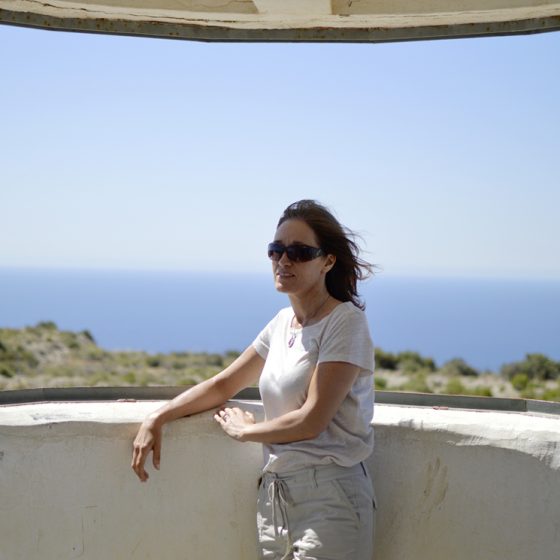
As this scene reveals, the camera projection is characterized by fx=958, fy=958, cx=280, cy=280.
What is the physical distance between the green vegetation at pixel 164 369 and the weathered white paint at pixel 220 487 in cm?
2672

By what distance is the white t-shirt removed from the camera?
2.77m

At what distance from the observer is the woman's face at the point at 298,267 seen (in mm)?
2885

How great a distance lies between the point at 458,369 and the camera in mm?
35844

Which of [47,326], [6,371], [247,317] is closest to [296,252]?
[6,371]

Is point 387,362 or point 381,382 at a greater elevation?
point 387,362

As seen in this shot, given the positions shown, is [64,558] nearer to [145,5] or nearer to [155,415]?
[155,415]

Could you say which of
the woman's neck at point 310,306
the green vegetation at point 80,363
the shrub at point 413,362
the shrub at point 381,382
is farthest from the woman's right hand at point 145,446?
the shrub at point 413,362

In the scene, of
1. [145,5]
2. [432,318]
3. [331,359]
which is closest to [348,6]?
[145,5]

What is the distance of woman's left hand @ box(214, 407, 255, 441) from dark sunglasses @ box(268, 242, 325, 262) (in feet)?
1.73

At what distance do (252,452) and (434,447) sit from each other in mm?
593

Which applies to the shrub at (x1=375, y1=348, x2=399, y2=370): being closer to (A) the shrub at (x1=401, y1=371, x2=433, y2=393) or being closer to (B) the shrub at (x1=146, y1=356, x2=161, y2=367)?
(A) the shrub at (x1=401, y1=371, x2=433, y2=393)

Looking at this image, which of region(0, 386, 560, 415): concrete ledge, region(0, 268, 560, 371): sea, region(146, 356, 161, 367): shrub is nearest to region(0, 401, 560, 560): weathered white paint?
region(0, 386, 560, 415): concrete ledge

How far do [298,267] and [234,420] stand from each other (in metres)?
0.55

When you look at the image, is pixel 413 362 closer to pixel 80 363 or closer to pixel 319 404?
pixel 80 363
